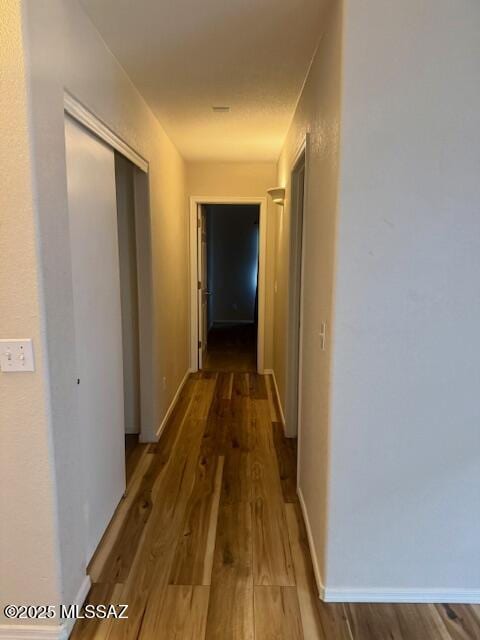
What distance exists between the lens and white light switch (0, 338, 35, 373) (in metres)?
1.43

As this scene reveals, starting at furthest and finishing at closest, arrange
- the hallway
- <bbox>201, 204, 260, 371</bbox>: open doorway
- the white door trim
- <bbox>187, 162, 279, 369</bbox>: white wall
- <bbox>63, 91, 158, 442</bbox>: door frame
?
1. <bbox>201, 204, 260, 371</bbox>: open doorway
2. the hallway
3. <bbox>187, 162, 279, 369</bbox>: white wall
4. <bbox>63, 91, 158, 442</bbox>: door frame
5. the white door trim

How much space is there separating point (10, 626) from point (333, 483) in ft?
4.36

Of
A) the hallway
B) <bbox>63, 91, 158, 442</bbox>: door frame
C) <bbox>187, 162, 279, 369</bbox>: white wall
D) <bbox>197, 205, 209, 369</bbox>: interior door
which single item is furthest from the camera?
the hallway

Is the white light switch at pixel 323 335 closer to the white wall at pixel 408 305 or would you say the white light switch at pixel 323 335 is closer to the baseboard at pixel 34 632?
the white wall at pixel 408 305

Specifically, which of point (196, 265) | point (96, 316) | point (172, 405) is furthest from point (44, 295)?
point (196, 265)

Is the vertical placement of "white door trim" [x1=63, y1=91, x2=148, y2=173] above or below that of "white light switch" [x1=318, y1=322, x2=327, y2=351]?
above

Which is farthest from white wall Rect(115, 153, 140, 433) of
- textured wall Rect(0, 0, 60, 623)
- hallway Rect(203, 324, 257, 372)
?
hallway Rect(203, 324, 257, 372)

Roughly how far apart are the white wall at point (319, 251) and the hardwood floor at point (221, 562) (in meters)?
0.19

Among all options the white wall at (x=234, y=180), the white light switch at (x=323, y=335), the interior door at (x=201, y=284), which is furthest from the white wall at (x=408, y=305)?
the interior door at (x=201, y=284)

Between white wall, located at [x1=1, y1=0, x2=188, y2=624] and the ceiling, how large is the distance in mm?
217

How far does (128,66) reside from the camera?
2.27 meters

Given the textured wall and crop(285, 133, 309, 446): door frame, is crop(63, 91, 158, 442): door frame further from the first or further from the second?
the textured wall

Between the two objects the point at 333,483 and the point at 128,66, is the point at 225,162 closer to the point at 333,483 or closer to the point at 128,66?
the point at 128,66

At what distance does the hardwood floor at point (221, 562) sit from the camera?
1627 millimetres
